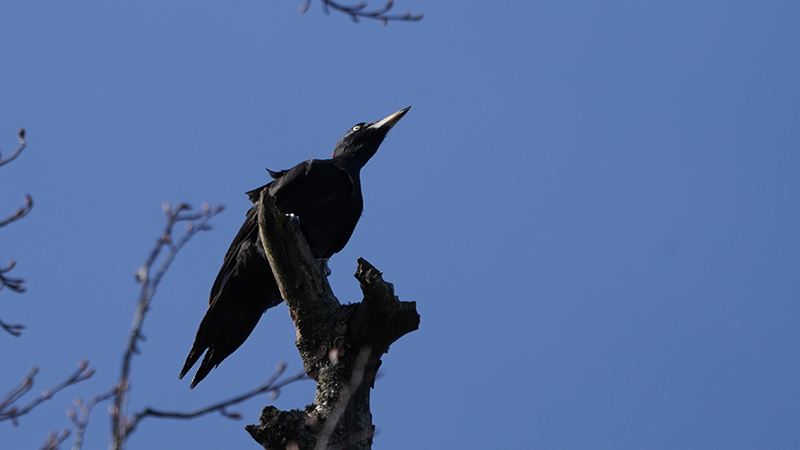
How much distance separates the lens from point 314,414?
3.36 metres

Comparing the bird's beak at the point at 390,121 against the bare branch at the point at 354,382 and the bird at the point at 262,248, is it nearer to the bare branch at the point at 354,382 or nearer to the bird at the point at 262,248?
the bird at the point at 262,248

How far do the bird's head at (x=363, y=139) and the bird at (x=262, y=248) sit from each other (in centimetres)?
28

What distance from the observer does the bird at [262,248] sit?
470 cm

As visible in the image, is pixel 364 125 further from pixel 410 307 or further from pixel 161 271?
pixel 161 271

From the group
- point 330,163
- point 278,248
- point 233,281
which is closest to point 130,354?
point 278,248

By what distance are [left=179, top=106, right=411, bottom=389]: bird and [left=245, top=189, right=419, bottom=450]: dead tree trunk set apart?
30.2 inches

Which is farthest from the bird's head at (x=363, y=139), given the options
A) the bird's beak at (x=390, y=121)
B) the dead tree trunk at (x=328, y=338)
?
the dead tree trunk at (x=328, y=338)

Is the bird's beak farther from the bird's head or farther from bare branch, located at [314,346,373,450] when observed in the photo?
bare branch, located at [314,346,373,450]

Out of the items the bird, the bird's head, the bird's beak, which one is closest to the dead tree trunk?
the bird

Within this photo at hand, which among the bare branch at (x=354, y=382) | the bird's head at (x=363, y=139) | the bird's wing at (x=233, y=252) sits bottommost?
the bare branch at (x=354, y=382)

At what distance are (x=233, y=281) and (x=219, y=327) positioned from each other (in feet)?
0.97

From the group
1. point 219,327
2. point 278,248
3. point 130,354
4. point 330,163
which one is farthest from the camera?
point 330,163

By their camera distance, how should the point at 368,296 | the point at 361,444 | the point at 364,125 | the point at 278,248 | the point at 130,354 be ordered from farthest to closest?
the point at 364,125, the point at 278,248, the point at 368,296, the point at 361,444, the point at 130,354

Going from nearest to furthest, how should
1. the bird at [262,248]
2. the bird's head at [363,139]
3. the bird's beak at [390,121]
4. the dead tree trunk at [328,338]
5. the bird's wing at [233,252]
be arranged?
the dead tree trunk at [328,338]
the bird at [262,248]
the bird's wing at [233,252]
the bird's head at [363,139]
the bird's beak at [390,121]
